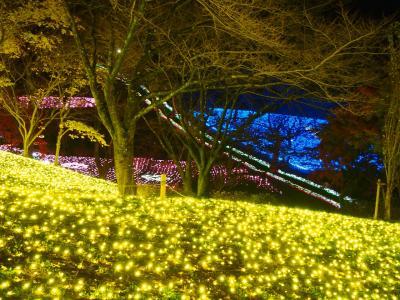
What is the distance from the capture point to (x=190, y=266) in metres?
5.48

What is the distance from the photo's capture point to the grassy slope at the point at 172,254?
15.1ft

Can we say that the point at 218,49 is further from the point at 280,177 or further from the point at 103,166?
the point at 103,166

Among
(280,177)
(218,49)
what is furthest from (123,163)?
(280,177)

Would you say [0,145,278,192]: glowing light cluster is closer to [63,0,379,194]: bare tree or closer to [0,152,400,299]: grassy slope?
[63,0,379,194]: bare tree

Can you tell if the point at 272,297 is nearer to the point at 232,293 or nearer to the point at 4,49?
the point at 232,293

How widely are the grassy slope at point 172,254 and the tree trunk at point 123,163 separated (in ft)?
8.96

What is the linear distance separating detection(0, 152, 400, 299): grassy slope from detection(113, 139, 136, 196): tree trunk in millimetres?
2731

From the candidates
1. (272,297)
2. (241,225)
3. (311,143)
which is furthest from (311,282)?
(311,143)

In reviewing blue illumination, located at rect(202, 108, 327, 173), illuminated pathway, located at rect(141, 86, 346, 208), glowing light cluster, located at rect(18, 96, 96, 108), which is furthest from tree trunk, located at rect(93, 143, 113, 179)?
blue illumination, located at rect(202, 108, 327, 173)

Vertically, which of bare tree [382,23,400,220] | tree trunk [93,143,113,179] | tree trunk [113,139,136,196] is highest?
bare tree [382,23,400,220]

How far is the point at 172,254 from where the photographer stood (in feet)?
18.9

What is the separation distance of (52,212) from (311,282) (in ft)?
12.5

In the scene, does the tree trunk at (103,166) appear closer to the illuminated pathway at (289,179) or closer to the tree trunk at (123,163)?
the illuminated pathway at (289,179)

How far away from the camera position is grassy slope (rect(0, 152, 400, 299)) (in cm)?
459
